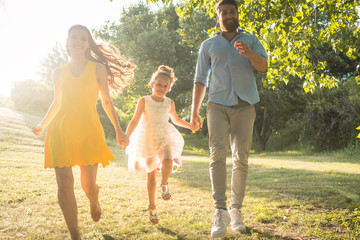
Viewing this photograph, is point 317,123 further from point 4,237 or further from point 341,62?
point 4,237

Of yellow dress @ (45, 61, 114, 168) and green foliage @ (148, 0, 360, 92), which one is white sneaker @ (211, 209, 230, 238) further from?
green foliage @ (148, 0, 360, 92)

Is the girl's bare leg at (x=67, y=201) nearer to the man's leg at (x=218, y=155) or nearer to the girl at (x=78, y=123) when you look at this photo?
the girl at (x=78, y=123)

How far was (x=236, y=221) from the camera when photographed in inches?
145

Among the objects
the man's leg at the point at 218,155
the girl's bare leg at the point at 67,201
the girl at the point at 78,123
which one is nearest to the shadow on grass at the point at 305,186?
the man's leg at the point at 218,155

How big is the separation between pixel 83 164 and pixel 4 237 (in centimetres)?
124

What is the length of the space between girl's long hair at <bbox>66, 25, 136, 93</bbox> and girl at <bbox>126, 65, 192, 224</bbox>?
0.42 metres

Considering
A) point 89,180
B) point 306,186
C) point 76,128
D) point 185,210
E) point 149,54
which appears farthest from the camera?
point 149,54

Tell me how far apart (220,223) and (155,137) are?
151cm

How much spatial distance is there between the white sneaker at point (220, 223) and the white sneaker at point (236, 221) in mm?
191

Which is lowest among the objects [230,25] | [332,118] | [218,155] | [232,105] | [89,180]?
[89,180]

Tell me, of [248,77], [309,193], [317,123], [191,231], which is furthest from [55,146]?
[317,123]

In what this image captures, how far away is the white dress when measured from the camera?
14.6ft

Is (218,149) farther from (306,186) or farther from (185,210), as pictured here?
(306,186)

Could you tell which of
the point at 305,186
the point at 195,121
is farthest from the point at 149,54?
the point at 195,121
